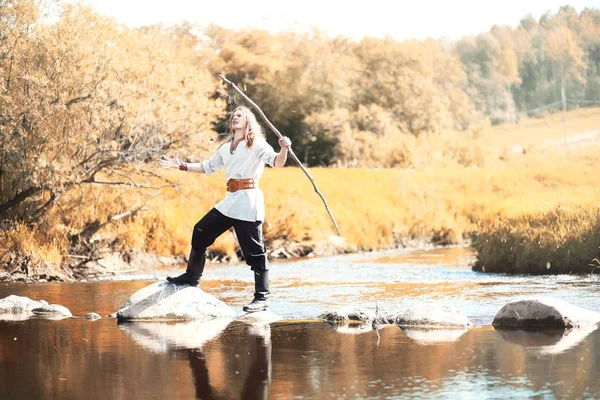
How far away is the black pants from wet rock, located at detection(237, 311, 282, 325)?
1.76 feet

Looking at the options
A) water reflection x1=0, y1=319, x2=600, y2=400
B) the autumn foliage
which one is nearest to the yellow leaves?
the autumn foliage

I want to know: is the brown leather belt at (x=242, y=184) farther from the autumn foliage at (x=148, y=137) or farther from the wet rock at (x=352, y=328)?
the wet rock at (x=352, y=328)

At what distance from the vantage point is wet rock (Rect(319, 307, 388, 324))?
13016 millimetres

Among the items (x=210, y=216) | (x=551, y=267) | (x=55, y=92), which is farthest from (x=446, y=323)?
(x=55, y=92)

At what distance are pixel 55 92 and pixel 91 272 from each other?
408cm

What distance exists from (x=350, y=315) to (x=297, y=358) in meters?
3.28

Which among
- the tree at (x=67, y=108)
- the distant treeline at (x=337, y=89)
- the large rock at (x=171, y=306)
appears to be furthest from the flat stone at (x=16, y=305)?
the distant treeline at (x=337, y=89)

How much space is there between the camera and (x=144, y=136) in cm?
2264

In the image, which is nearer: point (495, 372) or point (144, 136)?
point (495, 372)

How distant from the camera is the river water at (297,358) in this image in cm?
830

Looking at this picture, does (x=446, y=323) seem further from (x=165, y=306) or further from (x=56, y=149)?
(x=56, y=149)

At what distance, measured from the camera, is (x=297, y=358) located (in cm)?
998

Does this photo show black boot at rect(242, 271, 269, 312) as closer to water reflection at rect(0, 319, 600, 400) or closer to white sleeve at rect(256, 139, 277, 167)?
water reflection at rect(0, 319, 600, 400)

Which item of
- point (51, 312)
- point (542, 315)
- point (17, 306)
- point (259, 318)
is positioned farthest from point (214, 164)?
point (542, 315)
